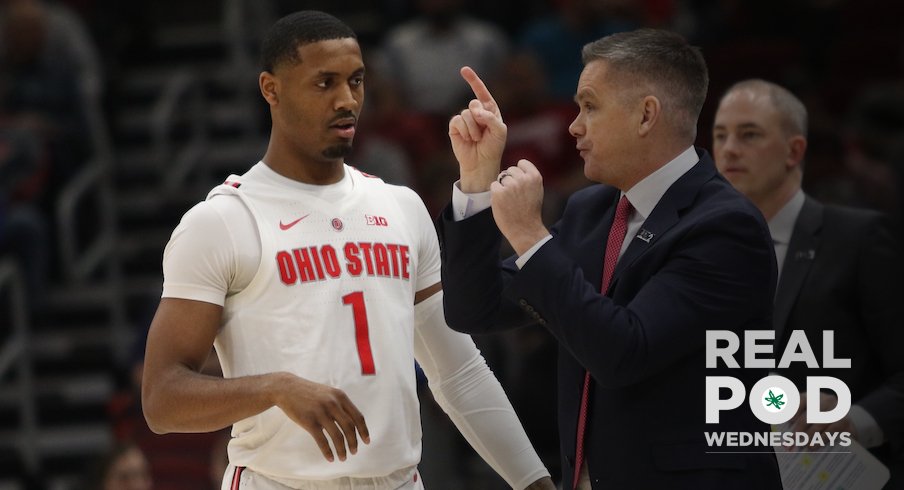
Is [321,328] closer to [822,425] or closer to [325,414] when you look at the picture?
[325,414]

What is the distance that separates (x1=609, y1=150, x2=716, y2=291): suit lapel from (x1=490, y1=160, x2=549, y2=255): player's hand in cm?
26

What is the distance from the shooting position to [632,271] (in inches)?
147

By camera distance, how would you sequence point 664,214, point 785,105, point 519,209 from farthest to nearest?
point 785,105
point 664,214
point 519,209

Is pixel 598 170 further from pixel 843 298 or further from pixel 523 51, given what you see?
pixel 523 51

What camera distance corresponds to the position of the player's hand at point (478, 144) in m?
3.80

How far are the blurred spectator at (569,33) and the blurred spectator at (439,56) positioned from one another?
17 cm

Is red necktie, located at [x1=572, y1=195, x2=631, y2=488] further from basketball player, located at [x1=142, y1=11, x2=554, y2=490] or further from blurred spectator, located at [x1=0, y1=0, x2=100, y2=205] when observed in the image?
blurred spectator, located at [x1=0, y1=0, x2=100, y2=205]

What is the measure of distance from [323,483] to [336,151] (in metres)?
→ 0.98

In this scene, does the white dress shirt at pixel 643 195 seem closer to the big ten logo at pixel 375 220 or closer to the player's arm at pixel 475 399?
the big ten logo at pixel 375 220

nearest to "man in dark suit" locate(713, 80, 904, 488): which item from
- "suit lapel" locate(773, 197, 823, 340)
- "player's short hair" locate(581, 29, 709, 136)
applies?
"suit lapel" locate(773, 197, 823, 340)

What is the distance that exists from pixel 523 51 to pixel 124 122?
339cm

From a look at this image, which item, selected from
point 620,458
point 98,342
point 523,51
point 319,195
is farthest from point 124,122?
point 620,458

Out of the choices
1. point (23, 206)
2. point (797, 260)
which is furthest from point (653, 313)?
point (23, 206)

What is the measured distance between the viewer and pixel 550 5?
1082 centimetres
